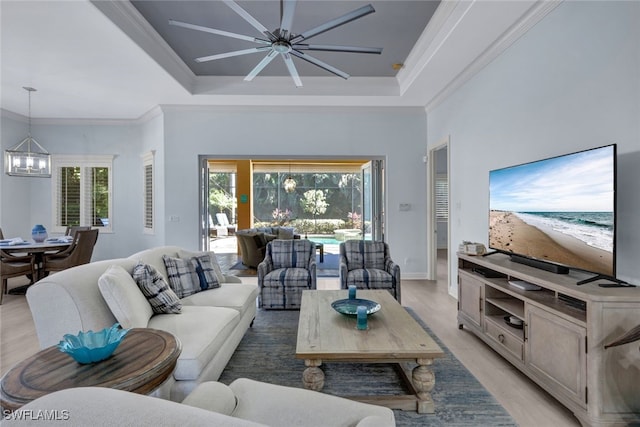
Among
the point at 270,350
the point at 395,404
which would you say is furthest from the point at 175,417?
the point at 270,350

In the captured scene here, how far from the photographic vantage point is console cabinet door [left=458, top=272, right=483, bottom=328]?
313 centimetres

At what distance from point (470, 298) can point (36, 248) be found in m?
5.79

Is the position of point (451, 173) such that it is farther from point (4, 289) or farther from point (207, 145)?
point (4, 289)

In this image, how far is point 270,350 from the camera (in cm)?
301

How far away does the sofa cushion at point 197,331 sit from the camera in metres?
2.00

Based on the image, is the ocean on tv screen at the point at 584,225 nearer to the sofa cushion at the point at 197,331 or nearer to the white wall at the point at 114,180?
the sofa cushion at the point at 197,331

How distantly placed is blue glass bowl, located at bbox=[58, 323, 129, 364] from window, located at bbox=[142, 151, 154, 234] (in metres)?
5.29

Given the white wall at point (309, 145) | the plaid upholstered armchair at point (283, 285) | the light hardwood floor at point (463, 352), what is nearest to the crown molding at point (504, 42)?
the white wall at point (309, 145)

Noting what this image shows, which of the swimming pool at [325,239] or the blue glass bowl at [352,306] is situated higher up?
the blue glass bowl at [352,306]

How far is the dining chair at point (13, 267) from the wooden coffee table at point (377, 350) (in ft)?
15.3

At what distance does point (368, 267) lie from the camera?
14.7ft

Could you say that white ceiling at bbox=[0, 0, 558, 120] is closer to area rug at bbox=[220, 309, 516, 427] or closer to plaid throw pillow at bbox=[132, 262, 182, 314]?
plaid throw pillow at bbox=[132, 262, 182, 314]

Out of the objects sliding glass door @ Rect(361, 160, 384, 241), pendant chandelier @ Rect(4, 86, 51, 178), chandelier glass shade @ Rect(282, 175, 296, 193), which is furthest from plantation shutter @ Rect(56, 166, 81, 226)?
sliding glass door @ Rect(361, 160, 384, 241)

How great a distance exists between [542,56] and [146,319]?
3.93 metres
